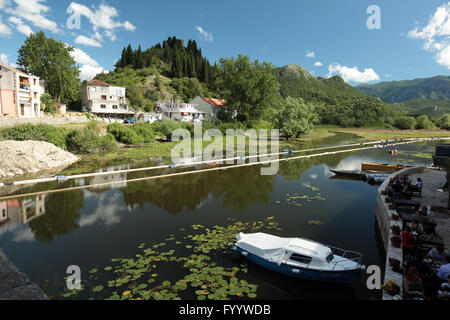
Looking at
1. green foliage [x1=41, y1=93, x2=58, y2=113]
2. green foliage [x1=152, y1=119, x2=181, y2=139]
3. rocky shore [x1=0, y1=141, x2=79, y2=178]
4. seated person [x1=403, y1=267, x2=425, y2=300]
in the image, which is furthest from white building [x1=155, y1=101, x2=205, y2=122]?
seated person [x1=403, y1=267, x2=425, y2=300]

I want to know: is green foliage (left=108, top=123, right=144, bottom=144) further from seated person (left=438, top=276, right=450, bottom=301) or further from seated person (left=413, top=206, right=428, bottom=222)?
seated person (left=438, top=276, right=450, bottom=301)

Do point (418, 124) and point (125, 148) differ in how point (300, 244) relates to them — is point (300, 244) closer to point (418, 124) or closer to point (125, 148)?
point (125, 148)

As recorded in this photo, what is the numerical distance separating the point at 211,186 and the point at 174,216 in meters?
8.67

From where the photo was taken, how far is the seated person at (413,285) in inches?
330

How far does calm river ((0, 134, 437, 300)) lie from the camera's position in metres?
12.3

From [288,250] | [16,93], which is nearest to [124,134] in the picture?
[16,93]

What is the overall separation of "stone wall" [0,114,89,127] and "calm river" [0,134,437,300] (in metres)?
21.0

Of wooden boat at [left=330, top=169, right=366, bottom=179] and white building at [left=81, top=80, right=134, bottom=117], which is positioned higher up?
white building at [left=81, top=80, right=134, bottom=117]

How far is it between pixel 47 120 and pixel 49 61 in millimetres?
24650

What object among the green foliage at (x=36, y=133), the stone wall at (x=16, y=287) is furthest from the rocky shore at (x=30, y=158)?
the stone wall at (x=16, y=287)

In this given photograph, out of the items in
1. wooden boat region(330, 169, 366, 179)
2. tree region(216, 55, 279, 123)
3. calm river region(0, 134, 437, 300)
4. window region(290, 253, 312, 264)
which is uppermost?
tree region(216, 55, 279, 123)

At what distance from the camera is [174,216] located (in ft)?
65.9

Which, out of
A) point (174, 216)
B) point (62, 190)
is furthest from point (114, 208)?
point (62, 190)

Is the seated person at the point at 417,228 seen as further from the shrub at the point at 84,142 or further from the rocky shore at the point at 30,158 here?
the shrub at the point at 84,142
